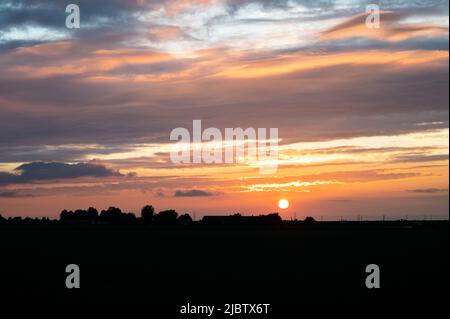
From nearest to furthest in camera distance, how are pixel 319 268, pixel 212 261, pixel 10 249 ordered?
pixel 319 268
pixel 212 261
pixel 10 249

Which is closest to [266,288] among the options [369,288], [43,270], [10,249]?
[369,288]

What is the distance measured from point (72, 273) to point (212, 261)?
12202 mm

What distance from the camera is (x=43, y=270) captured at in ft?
151

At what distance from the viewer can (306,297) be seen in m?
Result: 33.6

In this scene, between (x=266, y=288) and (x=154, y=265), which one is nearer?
(x=266, y=288)

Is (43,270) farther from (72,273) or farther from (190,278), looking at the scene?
(190,278)
